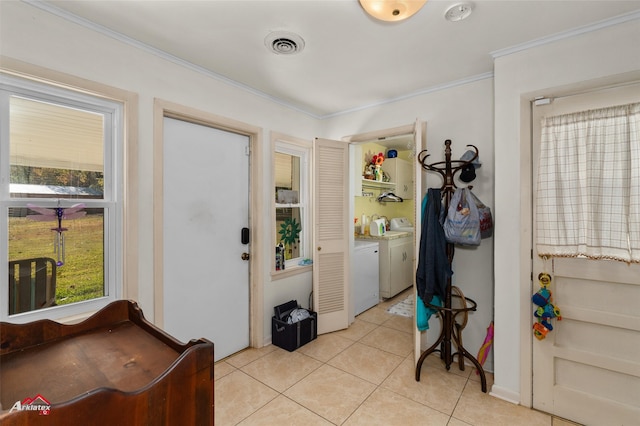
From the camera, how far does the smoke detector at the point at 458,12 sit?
1577mm

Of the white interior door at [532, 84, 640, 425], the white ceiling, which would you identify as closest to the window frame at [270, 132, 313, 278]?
the white ceiling

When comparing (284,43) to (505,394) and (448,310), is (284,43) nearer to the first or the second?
(448,310)

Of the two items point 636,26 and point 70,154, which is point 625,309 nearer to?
point 636,26

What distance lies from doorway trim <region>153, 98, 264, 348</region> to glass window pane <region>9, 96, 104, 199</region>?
1.07 feet

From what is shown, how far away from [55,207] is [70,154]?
330 millimetres

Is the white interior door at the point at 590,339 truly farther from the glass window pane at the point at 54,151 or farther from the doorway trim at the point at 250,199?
the glass window pane at the point at 54,151

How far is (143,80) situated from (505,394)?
3369 millimetres

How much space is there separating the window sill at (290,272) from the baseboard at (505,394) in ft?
6.33

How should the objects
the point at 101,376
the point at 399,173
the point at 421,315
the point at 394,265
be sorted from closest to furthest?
the point at 101,376 → the point at 421,315 → the point at 394,265 → the point at 399,173

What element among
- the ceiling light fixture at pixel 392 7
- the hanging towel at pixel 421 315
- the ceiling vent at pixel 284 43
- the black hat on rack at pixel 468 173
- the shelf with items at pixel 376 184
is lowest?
the hanging towel at pixel 421 315

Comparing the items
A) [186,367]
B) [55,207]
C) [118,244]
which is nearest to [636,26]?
[186,367]

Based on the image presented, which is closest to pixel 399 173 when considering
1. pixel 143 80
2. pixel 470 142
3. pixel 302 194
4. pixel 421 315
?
pixel 302 194

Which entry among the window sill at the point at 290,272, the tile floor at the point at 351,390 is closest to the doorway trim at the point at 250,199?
the window sill at the point at 290,272

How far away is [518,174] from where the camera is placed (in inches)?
77.9
